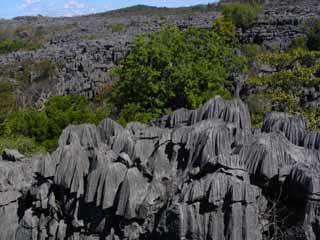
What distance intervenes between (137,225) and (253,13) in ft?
156

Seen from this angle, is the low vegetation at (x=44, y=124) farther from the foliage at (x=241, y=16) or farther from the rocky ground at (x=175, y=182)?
the foliage at (x=241, y=16)

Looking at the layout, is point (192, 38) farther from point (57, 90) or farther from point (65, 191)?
point (57, 90)

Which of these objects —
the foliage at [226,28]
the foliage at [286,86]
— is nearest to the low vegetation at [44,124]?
the foliage at [286,86]

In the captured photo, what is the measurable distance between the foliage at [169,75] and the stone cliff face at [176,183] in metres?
9.05

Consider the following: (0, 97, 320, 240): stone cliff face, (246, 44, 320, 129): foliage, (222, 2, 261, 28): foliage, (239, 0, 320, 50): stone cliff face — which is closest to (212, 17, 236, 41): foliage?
(239, 0, 320, 50): stone cliff face

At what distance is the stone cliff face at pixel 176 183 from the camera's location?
6680mm

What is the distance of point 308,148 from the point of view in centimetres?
767

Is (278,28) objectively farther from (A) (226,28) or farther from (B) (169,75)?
(B) (169,75)

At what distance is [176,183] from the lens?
7562 mm

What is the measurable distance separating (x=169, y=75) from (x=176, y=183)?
11747 mm

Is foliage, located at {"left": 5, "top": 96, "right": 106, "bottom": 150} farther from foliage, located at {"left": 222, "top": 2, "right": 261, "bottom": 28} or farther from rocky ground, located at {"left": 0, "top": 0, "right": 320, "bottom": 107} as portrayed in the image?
foliage, located at {"left": 222, "top": 2, "right": 261, "bottom": 28}

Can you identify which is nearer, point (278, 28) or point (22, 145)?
point (22, 145)

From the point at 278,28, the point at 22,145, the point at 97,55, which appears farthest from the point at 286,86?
the point at 97,55

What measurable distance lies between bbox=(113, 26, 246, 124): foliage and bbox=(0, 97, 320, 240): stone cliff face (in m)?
9.05
